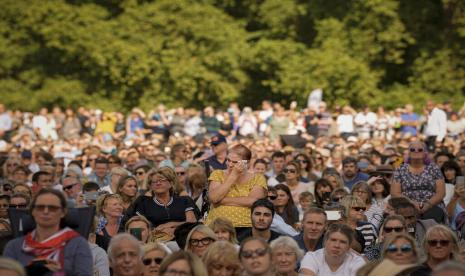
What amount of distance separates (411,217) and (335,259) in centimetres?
332

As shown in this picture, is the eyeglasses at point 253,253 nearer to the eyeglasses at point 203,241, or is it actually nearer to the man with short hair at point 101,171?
the eyeglasses at point 203,241

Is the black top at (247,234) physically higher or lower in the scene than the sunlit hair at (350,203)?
lower

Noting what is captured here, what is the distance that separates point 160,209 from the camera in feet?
50.2

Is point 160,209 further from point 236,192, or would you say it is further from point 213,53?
point 213,53

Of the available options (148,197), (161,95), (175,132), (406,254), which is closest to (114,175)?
(148,197)

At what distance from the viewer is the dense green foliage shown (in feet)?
151

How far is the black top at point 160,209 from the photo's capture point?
1525 cm

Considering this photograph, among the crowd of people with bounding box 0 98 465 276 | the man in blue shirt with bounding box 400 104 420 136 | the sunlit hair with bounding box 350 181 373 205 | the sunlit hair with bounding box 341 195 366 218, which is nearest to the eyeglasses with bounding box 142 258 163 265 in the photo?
the crowd of people with bounding box 0 98 465 276

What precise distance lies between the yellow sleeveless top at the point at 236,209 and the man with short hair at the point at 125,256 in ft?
12.0

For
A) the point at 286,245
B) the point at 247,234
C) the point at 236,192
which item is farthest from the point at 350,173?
the point at 286,245

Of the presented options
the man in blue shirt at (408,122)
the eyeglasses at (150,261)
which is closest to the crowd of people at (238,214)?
the eyeglasses at (150,261)

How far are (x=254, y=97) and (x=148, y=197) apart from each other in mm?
34419

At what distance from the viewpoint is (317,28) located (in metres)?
47.1

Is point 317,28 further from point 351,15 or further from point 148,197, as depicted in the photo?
point 148,197
